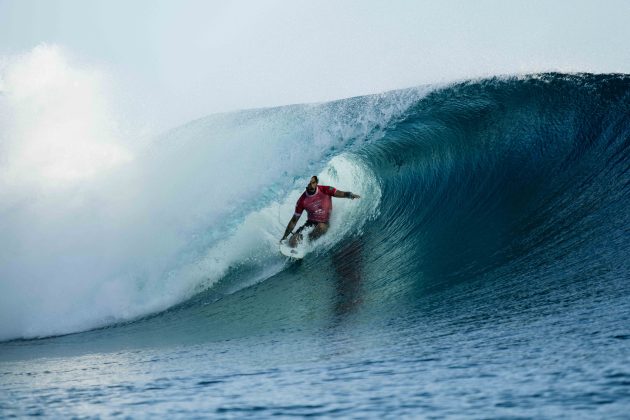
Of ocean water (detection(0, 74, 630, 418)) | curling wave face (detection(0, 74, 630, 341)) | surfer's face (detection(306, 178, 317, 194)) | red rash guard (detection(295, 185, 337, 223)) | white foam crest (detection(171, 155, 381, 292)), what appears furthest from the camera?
red rash guard (detection(295, 185, 337, 223))

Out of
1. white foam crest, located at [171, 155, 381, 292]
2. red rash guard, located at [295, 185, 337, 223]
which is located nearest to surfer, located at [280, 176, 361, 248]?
red rash guard, located at [295, 185, 337, 223]

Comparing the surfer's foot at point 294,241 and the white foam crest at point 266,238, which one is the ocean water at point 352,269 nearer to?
the white foam crest at point 266,238

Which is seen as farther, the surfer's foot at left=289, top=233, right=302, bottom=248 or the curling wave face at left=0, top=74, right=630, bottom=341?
the surfer's foot at left=289, top=233, right=302, bottom=248

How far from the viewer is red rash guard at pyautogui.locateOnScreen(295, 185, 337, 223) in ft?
28.2

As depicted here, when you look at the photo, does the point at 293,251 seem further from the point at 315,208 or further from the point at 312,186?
the point at 312,186

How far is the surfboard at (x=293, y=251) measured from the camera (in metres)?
8.62

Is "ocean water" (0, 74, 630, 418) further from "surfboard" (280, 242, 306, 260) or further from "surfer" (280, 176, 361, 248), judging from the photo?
"surfer" (280, 176, 361, 248)

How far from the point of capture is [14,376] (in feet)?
15.9

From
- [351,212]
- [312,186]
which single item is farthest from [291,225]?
[351,212]

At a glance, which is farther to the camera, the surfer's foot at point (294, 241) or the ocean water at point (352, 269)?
the surfer's foot at point (294, 241)

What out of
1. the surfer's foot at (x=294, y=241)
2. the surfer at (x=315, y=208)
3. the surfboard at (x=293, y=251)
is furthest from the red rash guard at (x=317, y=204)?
the surfboard at (x=293, y=251)

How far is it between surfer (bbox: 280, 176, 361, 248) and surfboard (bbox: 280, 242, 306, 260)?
0.18 ft

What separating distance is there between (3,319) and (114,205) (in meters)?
2.33

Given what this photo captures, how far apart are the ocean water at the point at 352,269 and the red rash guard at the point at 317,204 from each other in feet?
1.45
